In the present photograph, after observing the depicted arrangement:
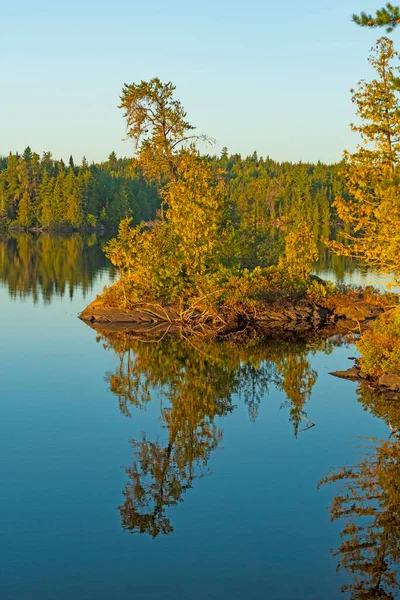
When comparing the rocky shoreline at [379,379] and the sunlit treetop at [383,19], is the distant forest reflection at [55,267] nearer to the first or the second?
the rocky shoreline at [379,379]

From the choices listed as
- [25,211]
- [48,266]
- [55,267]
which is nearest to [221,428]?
[55,267]

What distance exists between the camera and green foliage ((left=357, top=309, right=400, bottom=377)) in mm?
30547

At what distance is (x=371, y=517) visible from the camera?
18.8 m

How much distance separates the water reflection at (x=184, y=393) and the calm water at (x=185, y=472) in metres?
0.08

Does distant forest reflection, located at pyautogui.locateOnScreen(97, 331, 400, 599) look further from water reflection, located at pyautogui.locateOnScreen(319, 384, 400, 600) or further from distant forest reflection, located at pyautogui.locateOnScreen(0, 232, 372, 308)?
distant forest reflection, located at pyautogui.locateOnScreen(0, 232, 372, 308)

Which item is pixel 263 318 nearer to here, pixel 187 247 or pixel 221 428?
pixel 187 247

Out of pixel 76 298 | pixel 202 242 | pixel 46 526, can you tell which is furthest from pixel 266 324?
pixel 46 526

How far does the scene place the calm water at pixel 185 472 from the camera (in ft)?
52.9

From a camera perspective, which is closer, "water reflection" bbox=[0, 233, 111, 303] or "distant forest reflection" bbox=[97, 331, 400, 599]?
"distant forest reflection" bbox=[97, 331, 400, 599]

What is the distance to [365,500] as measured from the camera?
779 inches

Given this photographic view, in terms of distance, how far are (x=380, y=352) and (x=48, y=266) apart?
185 ft

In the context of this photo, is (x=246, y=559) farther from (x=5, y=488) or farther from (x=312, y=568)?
(x=5, y=488)

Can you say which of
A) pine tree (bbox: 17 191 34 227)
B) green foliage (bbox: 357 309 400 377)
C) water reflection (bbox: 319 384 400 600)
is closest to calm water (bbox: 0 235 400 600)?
water reflection (bbox: 319 384 400 600)

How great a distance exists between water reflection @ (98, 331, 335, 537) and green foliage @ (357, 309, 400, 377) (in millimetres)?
2642
